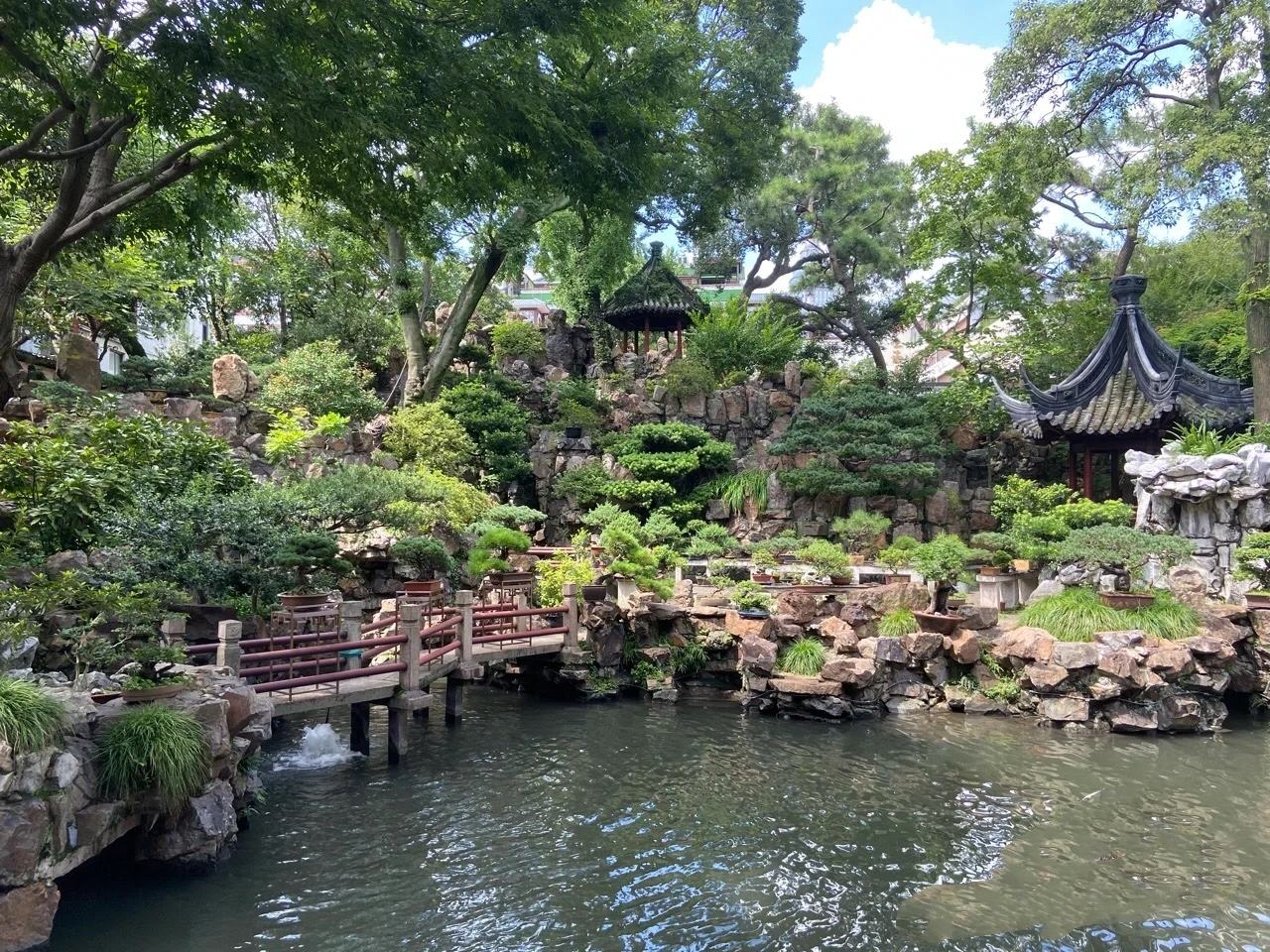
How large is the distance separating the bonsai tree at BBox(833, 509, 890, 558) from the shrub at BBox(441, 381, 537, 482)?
7.97m

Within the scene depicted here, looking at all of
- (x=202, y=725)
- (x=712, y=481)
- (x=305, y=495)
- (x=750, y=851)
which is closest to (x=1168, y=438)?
(x=712, y=481)

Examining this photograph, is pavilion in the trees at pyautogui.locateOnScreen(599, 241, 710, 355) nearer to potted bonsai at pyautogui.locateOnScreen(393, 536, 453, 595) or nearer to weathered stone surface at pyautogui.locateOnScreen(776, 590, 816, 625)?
potted bonsai at pyautogui.locateOnScreen(393, 536, 453, 595)

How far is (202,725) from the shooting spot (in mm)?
6637

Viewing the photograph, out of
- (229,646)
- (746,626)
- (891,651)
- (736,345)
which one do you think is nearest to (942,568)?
(891,651)

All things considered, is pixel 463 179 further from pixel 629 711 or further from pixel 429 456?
pixel 429 456

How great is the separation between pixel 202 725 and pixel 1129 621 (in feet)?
39.4

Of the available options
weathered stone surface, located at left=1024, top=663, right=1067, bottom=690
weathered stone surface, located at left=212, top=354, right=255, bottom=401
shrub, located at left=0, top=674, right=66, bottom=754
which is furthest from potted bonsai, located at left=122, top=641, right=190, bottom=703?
weathered stone surface, located at left=212, top=354, right=255, bottom=401

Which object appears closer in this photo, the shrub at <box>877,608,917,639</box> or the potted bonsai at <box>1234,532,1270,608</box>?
the potted bonsai at <box>1234,532,1270,608</box>

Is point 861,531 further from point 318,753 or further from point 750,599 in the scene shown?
point 318,753

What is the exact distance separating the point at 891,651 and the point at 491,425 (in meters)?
11.9

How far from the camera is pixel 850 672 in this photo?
1223 cm

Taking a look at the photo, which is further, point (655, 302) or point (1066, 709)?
point (655, 302)

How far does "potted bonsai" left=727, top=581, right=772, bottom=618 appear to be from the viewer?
13.7 meters

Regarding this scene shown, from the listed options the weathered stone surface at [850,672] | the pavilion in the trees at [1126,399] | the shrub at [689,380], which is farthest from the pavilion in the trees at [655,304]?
the weathered stone surface at [850,672]
